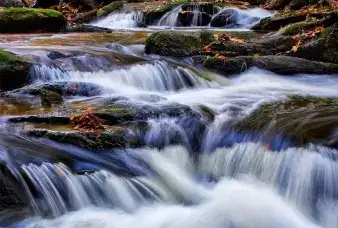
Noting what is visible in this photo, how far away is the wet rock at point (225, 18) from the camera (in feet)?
49.9

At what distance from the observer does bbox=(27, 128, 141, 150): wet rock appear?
18.4 ft

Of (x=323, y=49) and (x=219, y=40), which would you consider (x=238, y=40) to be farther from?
(x=323, y=49)

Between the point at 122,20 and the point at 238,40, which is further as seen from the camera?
the point at 122,20

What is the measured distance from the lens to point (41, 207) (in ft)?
15.9

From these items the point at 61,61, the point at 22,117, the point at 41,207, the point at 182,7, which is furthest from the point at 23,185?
the point at 182,7

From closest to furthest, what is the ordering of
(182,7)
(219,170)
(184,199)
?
(184,199), (219,170), (182,7)

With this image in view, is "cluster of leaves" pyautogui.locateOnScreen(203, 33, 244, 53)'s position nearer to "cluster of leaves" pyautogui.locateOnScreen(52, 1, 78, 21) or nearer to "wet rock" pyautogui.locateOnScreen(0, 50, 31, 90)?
"wet rock" pyautogui.locateOnScreen(0, 50, 31, 90)

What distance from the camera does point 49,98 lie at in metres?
7.08

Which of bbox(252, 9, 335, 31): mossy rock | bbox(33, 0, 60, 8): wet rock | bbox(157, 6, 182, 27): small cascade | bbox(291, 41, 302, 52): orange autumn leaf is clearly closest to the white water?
bbox(291, 41, 302, 52): orange autumn leaf

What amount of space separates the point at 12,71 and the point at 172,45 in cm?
349

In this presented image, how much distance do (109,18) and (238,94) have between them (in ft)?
34.3

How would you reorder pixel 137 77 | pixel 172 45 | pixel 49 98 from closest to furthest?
pixel 49 98
pixel 137 77
pixel 172 45

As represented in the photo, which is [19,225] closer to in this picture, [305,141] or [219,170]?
[219,170]

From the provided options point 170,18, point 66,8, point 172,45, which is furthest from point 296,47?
point 66,8
